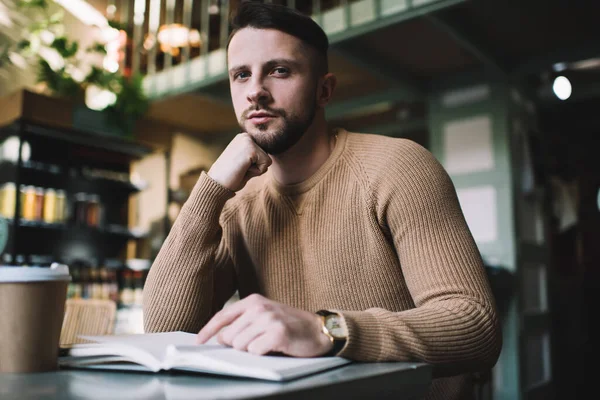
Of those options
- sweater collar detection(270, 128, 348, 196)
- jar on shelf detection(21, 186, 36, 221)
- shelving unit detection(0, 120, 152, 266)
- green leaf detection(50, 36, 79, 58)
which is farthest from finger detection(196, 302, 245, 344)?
green leaf detection(50, 36, 79, 58)

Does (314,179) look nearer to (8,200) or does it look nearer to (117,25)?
(8,200)

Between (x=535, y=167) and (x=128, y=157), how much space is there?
141 inches

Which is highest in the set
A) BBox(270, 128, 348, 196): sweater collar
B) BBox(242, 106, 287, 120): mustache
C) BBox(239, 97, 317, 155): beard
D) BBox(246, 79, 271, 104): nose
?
BBox(246, 79, 271, 104): nose

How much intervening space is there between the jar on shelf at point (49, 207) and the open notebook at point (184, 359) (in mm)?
3557

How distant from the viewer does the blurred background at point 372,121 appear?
3.52 m

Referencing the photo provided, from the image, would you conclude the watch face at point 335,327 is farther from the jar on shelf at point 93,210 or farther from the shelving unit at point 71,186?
the jar on shelf at point 93,210

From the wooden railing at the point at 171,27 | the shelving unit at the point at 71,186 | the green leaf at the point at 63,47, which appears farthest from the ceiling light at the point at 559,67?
the green leaf at the point at 63,47

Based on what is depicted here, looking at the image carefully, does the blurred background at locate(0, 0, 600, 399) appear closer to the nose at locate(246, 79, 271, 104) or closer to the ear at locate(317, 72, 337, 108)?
the ear at locate(317, 72, 337, 108)

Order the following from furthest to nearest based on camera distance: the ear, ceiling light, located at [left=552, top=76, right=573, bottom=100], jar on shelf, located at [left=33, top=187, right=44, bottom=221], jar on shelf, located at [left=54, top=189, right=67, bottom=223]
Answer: ceiling light, located at [left=552, top=76, right=573, bottom=100]
jar on shelf, located at [left=54, top=189, right=67, bottom=223]
jar on shelf, located at [left=33, top=187, right=44, bottom=221]
the ear

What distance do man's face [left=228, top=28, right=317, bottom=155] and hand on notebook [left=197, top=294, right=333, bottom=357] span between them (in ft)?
2.00

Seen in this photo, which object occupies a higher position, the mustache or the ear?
the ear

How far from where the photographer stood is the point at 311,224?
1242 millimetres

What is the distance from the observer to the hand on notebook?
0.67m

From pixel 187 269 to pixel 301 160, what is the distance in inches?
15.5
